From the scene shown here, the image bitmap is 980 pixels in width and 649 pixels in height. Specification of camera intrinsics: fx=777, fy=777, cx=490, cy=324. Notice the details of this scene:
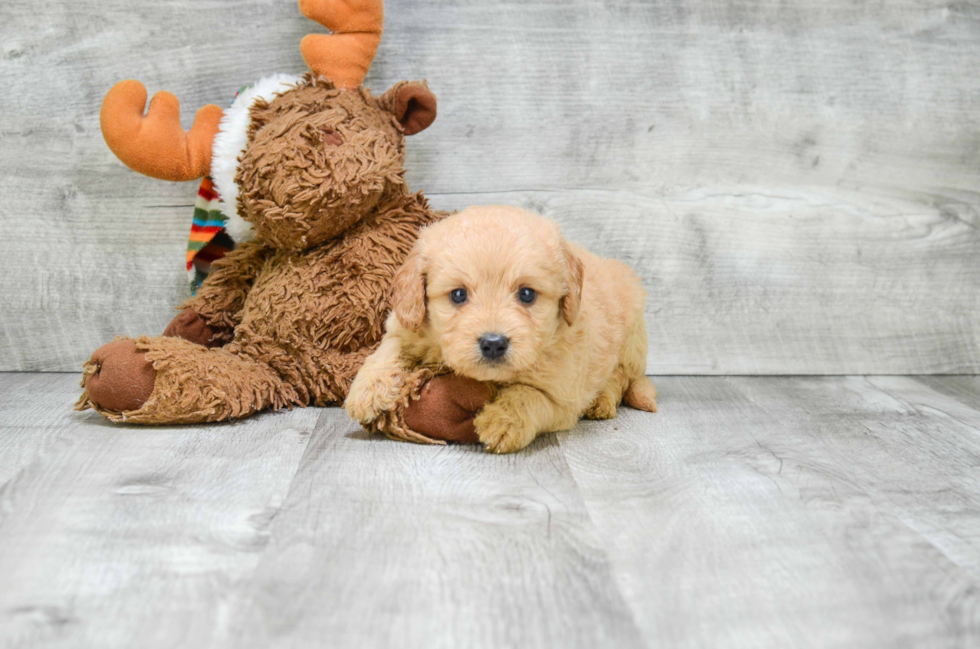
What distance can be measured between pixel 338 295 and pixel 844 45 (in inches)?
64.4

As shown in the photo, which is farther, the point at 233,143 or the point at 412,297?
the point at 233,143

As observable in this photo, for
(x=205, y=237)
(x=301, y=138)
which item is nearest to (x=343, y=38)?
(x=301, y=138)

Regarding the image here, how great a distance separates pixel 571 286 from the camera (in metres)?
1.58

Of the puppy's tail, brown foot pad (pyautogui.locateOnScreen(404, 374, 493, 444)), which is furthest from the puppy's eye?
the puppy's tail

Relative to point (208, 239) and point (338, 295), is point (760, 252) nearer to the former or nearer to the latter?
point (338, 295)

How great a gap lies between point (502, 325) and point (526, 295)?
11cm

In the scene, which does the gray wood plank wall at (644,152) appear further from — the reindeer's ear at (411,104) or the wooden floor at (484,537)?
the wooden floor at (484,537)

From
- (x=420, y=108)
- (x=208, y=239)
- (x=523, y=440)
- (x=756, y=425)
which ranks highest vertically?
(x=420, y=108)

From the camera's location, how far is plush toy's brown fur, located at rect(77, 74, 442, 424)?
A: 1726mm

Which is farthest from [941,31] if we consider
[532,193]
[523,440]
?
[523,440]

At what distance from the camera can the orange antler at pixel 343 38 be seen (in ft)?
6.25

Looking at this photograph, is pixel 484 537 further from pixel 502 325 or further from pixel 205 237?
pixel 205 237

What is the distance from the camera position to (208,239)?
2037mm

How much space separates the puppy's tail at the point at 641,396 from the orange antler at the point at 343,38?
1.05 m
